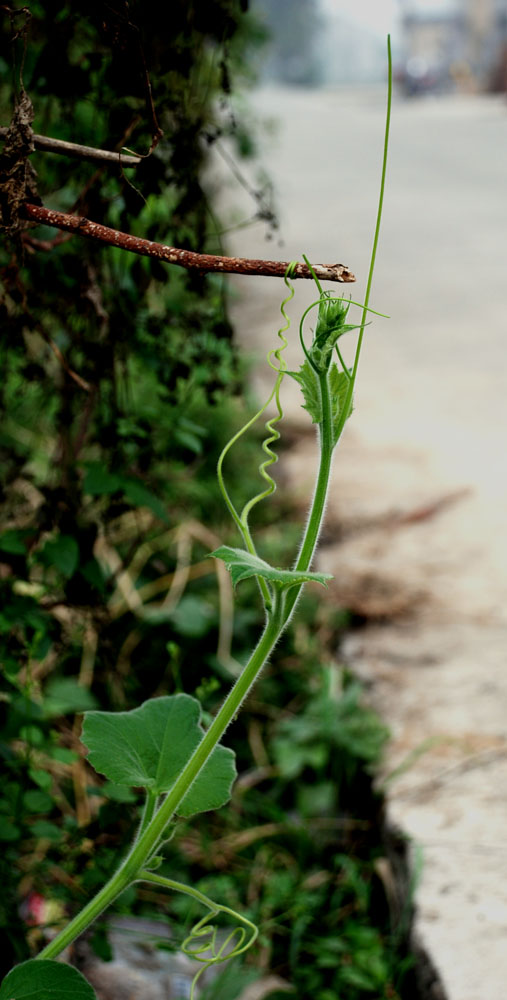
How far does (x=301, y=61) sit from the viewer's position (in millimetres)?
49906

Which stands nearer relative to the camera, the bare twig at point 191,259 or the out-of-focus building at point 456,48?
the bare twig at point 191,259

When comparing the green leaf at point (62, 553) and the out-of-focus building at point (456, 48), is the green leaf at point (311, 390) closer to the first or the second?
the green leaf at point (62, 553)

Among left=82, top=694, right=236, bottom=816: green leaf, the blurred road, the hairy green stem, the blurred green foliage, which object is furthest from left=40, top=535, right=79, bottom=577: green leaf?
the blurred road

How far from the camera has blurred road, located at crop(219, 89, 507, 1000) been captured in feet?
5.01

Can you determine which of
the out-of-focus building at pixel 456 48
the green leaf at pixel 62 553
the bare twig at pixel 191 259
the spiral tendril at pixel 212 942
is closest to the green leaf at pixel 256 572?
the bare twig at pixel 191 259

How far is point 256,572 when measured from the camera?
653mm

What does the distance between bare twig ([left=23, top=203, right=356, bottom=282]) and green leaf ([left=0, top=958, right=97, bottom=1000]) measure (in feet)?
1.74

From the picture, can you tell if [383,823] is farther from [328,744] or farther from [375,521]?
[375,521]

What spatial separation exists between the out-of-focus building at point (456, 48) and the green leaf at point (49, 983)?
69.7ft

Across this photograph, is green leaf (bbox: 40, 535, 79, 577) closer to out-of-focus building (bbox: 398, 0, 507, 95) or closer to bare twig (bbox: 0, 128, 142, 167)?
bare twig (bbox: 0, 128, 142, 167)

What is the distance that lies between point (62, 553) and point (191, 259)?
0.61 meters

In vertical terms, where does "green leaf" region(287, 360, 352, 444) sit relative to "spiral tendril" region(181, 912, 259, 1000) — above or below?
above

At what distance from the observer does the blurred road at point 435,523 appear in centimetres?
153

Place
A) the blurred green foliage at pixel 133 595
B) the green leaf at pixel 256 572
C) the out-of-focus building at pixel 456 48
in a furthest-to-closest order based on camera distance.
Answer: the out-of-focus building at pixel 456 48
the blurred green foliage at pixel 133 595
the green leaf at pixel 256 572
